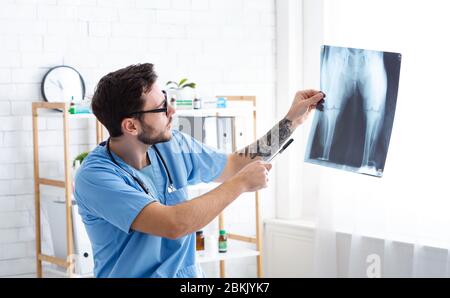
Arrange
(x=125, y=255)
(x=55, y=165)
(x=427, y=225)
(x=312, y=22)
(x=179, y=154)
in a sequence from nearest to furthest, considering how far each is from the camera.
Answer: (x=125, y=255) → (x=179, y=154) → (x=427, y=225) → (x=55, y=165) → (x=312, y=22)

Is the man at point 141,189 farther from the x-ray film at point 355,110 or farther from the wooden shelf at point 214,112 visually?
the wooden shelf at point 214,112

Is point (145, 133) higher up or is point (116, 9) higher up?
point (116, 9)

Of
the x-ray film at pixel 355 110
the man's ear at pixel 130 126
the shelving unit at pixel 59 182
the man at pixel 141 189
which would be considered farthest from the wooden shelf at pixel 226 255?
the man's ear at pixel 130 126

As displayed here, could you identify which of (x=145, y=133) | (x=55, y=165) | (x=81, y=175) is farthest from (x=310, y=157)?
(x=55, y=165)

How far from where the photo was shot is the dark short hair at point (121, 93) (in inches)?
91.6

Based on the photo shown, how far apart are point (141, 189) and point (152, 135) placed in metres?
0.19

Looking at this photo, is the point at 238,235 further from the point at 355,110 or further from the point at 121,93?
the point at 121,93

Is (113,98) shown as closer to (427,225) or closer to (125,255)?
(125,255)

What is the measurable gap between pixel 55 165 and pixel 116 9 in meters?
0.93

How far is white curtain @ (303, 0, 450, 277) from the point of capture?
3.48m

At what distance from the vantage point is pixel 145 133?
238 centimetres

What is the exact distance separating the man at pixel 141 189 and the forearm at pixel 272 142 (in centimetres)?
30

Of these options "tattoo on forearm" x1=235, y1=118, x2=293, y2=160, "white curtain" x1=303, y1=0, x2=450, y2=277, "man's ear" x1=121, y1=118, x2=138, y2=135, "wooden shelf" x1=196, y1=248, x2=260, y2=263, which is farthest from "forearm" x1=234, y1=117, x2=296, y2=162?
"wooden shelf" x1=196, y1=248, x2=260, y2=263
